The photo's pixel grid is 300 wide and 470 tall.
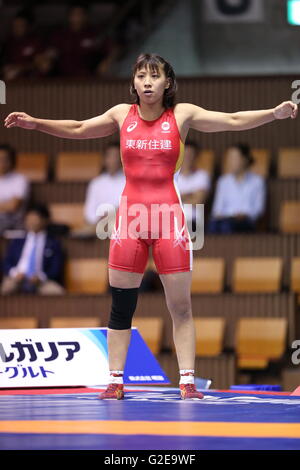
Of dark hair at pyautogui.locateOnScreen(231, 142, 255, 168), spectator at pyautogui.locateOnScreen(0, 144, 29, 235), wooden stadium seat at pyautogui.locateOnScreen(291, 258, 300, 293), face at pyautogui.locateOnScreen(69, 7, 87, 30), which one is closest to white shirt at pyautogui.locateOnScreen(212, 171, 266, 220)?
dark hair at pyautogui.locateOnScreen(231, 142, 255, 168)

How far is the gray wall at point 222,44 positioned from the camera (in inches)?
443

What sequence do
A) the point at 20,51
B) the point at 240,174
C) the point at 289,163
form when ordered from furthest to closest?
the point at 20,51, the point at 289,163, the point at 240,174

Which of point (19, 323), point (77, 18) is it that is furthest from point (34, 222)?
point (77, 18)

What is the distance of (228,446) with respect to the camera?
3.27 m

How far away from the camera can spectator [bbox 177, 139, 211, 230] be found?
30.5 feet

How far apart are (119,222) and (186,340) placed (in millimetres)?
708

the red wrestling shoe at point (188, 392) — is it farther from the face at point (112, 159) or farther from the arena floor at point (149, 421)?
the face at point (112, 159)

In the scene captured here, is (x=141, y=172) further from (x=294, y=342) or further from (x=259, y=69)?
(x=259, y=69)

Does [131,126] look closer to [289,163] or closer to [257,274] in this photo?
[257,274]

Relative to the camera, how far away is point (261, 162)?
9.88 m

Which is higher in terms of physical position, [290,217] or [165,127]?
[290,217]

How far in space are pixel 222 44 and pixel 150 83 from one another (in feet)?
22.3

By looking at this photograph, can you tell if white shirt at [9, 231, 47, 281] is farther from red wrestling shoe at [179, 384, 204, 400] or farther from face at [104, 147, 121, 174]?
red wrestling shoe at [179, 384, 204, 400]

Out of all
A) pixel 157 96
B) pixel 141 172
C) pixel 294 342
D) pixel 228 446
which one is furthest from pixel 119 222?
pixel 294 342
